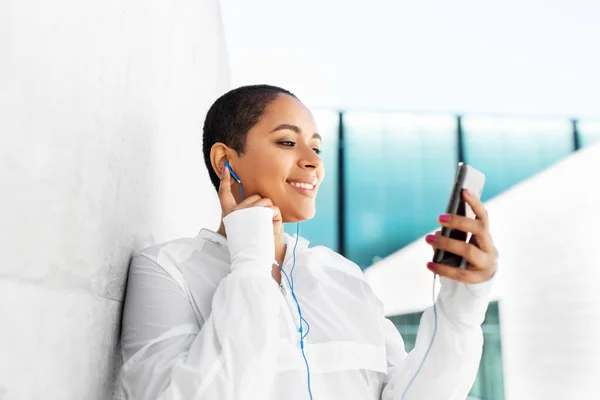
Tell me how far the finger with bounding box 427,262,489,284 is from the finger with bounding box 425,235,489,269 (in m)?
0.02

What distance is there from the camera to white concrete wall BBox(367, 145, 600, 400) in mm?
2467

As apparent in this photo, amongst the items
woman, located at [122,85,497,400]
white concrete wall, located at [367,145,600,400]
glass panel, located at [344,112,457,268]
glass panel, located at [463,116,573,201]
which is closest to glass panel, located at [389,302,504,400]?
white concrete wall, located at [367,145,600,400]

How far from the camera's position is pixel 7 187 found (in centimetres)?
44

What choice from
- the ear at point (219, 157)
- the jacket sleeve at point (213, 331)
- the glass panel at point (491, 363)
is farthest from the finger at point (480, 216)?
the glass panel at point (491, 363)

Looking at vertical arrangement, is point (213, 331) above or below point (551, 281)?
above

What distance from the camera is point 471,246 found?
0.76 m

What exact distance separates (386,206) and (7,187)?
7.01m

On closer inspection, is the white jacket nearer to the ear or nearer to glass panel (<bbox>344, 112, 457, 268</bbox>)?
the ear

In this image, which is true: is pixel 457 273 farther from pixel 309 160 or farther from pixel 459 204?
pixel 309 160

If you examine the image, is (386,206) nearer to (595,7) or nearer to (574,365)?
(595,7)

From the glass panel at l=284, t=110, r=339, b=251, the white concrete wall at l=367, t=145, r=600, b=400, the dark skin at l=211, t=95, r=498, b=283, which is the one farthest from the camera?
the glass panel at l=284, t=110, r=339, b=251

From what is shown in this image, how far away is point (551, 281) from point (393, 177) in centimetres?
470

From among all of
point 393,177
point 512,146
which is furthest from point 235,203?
point 512,146

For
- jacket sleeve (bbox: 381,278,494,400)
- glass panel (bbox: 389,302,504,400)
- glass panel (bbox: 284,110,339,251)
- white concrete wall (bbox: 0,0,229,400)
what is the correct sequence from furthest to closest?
glass panel (bbox: 284,110,339,251), glass panel (bbox: 389,302,504,400), jacket sleeve (bbox: 381,278,494,400), white concrete wall (bbox: 0,0,229,400)
